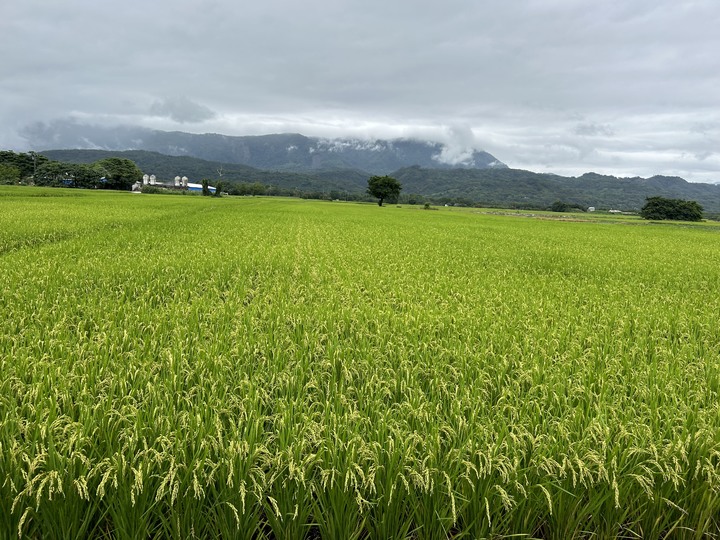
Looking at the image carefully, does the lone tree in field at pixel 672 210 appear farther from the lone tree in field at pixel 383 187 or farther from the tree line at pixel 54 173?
the tree line at pixel 54 173

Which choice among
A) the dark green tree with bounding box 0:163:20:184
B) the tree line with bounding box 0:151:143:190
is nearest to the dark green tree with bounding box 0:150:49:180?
the tree line with bounding box 0:151:143:190

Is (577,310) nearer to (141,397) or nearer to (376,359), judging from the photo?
(376,359)

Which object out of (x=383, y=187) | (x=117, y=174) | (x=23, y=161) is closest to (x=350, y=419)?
(x=383, y=187)

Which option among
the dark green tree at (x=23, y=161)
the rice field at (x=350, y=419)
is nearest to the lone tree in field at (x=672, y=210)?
the rice field at (x=350, y=419)

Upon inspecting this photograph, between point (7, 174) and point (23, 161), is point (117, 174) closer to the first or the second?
point (23, 161)

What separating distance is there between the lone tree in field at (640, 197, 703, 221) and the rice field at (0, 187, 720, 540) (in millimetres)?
118820

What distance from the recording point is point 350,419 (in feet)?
10.4

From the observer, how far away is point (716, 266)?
1714 centimetres

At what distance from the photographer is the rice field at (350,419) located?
102 inches

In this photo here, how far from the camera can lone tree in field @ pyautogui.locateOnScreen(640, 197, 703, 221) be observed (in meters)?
103

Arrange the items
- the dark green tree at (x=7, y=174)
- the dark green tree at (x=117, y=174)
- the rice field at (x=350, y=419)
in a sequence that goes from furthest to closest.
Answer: the dark green tree at (x=117, y=174) < the dark green tree at (x=7, y=174) < the rice field at (x=350, y=419)

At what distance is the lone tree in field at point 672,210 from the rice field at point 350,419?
118820 mm

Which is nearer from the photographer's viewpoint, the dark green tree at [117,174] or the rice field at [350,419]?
the rice field at [350,419]

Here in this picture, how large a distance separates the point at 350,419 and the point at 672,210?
422 feet
